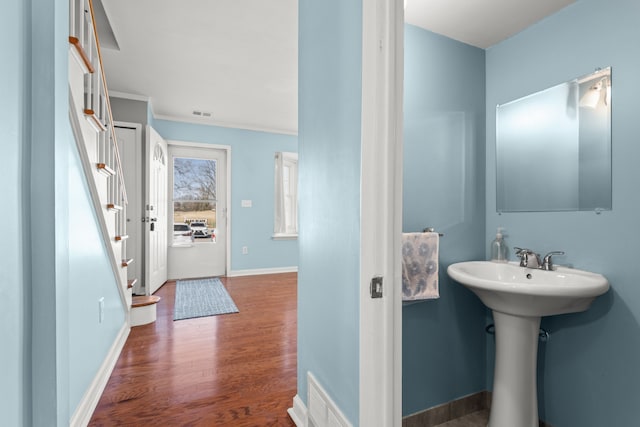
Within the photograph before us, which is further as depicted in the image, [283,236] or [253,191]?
[283,236]

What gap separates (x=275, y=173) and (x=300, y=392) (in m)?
4.04

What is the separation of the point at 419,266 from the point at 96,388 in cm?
191

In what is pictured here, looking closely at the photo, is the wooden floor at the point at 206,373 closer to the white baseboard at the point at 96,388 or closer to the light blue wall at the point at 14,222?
the white baseboard at the point at 96,388

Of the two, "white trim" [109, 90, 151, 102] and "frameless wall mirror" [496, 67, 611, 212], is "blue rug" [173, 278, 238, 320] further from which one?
"frameless wall mirror" [496, 67, 611, 212]

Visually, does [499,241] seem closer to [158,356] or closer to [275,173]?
[158,356]

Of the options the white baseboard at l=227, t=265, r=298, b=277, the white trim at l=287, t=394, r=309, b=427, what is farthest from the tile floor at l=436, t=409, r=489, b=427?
the white baseboard at l=227, t=265, r=298, b=277

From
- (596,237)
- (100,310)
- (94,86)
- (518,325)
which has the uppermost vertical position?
(94,86)

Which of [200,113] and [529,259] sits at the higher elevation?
[200,113]

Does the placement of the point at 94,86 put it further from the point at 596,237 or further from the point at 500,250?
the point at 596,237

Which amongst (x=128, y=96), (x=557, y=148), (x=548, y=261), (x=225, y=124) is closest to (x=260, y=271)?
(x=225, y=124)

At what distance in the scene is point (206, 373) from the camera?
1992 mm

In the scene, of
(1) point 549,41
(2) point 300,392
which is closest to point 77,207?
(2) point 300,392

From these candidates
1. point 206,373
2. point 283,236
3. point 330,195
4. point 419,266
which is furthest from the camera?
point 283,236

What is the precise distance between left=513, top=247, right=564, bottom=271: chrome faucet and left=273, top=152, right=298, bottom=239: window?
4.02 m
